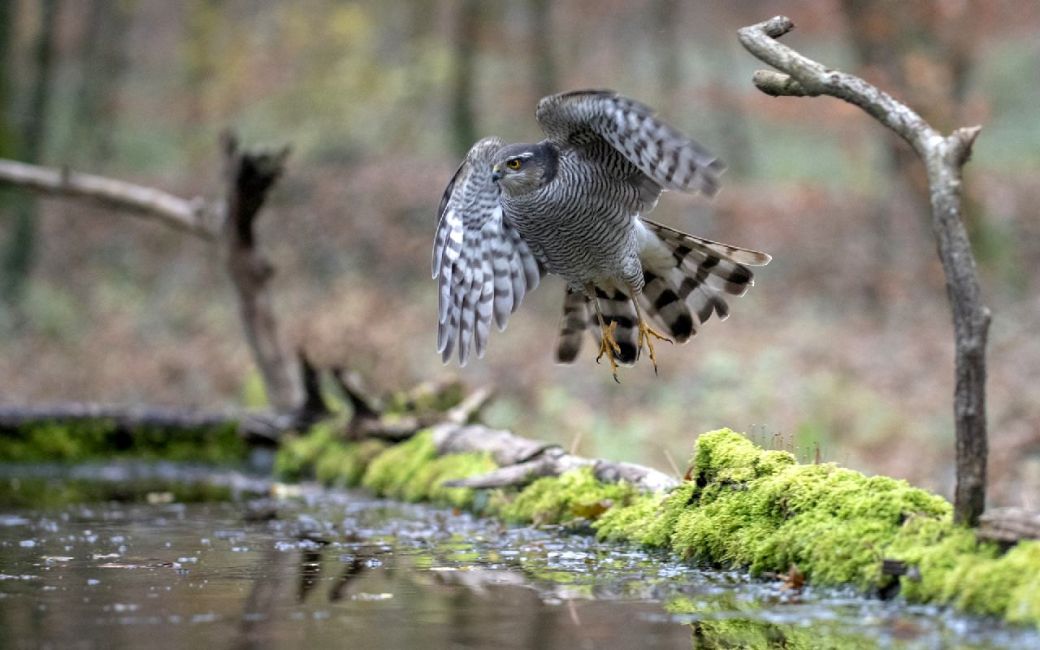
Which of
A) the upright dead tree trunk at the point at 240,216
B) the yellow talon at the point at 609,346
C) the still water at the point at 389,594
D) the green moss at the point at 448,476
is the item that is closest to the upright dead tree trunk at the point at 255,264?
the upright dead tree trunk at the point at 240,216

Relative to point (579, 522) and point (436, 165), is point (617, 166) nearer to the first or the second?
point (579, 522)

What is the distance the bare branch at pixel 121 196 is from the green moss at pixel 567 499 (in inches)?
209

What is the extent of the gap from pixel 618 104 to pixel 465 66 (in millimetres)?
17482

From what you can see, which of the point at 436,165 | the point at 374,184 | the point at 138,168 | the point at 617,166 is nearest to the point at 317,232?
the point at 374,184

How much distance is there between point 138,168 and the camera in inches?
1075

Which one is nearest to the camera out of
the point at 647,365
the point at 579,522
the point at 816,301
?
the point at 579,522

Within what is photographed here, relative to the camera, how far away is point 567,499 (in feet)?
20.9

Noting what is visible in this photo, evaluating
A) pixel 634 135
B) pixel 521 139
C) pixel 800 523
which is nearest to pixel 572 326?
pixel 634 135

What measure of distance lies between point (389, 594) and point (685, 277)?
287 centimetres

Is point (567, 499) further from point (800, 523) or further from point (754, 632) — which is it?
point (754, 632)

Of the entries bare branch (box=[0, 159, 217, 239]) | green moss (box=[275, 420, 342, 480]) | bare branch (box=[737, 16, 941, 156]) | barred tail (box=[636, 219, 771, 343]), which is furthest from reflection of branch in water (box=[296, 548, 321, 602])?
bare branch (box=[0, 159, 217, 239])

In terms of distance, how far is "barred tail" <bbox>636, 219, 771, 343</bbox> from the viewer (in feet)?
21.5

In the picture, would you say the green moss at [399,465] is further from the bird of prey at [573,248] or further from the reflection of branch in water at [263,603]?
the reflection of branch in water at [263,603]

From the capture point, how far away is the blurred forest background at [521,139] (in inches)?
504
